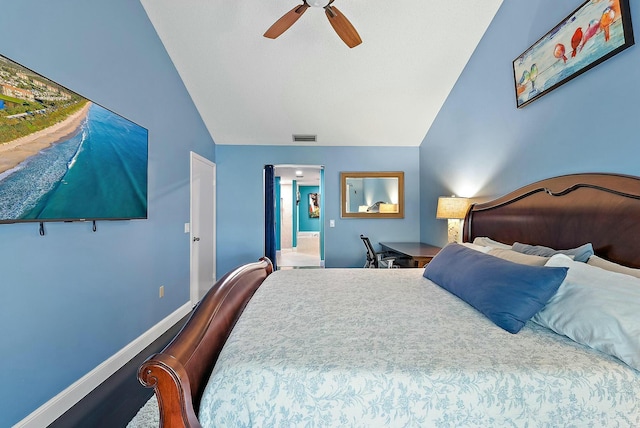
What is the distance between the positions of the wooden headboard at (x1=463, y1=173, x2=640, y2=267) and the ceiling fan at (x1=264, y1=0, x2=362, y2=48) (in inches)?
71.9

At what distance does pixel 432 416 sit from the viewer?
849 millimetres

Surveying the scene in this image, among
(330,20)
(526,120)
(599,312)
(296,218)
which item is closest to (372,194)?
(526,120)

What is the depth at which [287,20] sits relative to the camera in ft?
6.84

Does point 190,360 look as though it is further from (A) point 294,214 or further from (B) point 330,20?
(A) point 294,214

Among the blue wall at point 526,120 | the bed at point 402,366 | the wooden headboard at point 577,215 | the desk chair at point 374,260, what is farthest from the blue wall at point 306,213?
the bed at point 402,366

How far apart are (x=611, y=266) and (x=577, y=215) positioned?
0.38 m

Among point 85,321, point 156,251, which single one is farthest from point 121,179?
point 85,321

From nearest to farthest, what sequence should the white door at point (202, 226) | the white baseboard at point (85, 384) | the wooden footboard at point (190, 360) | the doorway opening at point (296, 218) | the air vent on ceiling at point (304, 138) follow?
the wooden footboard at point (190, 360)
the white baseboard at point (85, 384)
the white door at point (202, 226)
the air vent on ceiling at point (304, 138)
the doorway opening at point (296, 218)

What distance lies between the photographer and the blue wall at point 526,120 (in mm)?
1456

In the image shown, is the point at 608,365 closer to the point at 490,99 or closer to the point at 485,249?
the point at 485,249

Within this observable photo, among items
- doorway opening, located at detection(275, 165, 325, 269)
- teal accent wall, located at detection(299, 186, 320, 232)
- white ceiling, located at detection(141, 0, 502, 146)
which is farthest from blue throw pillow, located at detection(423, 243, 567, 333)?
teal accent wall, located at detection(299, 186, 320, 232)

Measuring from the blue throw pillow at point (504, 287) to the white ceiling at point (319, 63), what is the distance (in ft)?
7.73

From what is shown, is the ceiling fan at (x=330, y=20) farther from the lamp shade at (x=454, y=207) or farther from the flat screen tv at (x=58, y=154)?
the lamp shade at (x=454, y=207)

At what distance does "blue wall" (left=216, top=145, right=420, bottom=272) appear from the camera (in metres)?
4.52
